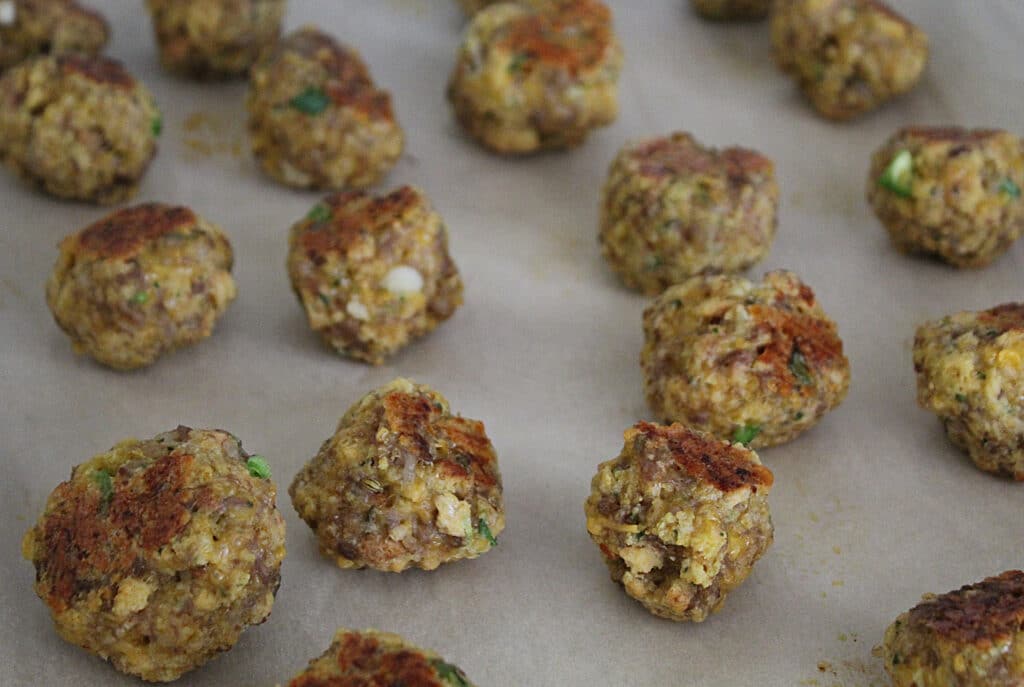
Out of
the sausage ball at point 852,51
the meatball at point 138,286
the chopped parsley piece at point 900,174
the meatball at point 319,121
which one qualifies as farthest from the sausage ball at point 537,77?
the meatball at point 138,286

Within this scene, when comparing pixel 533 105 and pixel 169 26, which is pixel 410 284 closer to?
pixel 533 105

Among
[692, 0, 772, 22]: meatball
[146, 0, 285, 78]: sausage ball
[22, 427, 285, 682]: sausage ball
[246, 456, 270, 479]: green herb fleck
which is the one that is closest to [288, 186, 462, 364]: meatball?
[246, 456, 270, 479]: green herb fleck

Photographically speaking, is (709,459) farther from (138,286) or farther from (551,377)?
(138,286)

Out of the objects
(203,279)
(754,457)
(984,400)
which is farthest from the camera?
(203,279)

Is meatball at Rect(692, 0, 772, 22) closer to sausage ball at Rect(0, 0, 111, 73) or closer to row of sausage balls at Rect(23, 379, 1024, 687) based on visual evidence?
sausage ball at Rect(0, 0, 111, 73)

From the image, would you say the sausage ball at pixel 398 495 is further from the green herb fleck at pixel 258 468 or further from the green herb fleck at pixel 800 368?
the green herb fleck at pixel 800 368

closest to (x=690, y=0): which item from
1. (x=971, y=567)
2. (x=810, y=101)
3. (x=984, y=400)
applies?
(x=810, y=101)
